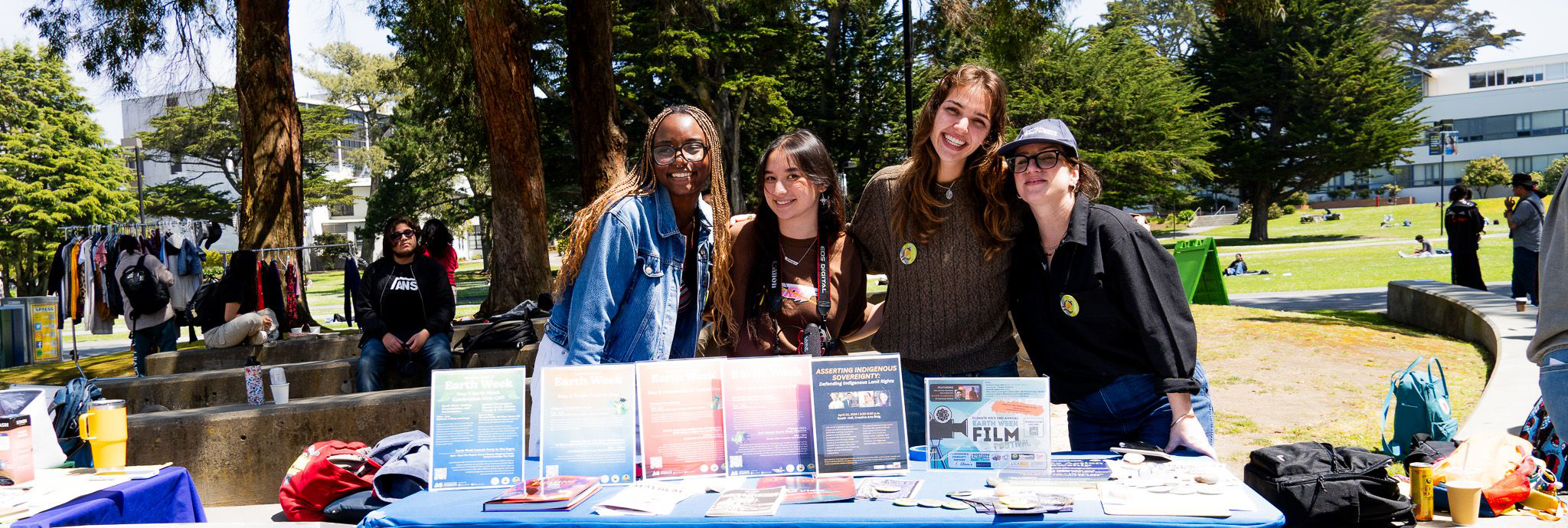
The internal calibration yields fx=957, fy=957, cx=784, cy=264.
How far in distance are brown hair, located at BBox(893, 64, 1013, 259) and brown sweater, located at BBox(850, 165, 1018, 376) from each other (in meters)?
0.03

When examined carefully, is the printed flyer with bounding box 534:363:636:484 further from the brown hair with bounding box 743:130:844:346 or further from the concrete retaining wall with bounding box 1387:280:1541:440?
the concrete retaining wall with bounding box 1387:280:1541:440

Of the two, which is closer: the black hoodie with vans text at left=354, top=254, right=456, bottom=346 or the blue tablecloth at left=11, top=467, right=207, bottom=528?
the blue tablecloth at left=11, top=467, right=207, bottom=528

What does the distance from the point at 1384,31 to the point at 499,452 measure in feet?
280

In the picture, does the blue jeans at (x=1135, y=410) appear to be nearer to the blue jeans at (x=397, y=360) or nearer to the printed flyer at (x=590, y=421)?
the printed flyer at (x=590, y=421)

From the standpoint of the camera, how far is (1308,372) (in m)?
8.48

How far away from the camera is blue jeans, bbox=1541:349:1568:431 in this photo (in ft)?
6.55

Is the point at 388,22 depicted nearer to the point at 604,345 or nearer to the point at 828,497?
the point at 604,345

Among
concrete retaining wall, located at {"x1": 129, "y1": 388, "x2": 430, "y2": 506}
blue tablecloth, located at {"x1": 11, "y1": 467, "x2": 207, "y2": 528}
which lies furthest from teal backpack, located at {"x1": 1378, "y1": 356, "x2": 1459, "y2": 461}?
blue tablecloth, located at {"x1": 11, "y1": 467, "x2": 207, "y2": 528}

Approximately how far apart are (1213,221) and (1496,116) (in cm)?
2122

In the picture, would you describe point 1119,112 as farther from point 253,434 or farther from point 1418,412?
point 253,434

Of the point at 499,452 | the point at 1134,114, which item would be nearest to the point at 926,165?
the point at 499,452

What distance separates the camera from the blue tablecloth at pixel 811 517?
2.22m

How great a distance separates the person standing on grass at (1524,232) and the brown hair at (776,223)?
11927 mm

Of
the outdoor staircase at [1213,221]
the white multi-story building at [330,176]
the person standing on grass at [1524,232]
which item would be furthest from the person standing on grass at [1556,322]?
the outdoor staircase at [1213,221]
